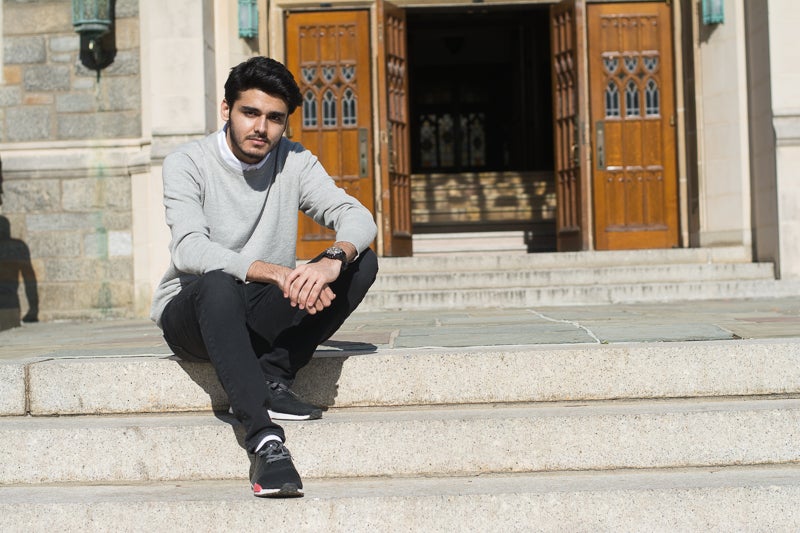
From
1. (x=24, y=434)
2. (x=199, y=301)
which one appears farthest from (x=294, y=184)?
(x=24, y=434)

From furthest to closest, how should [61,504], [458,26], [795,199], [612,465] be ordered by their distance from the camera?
[458,26], [795,199], [612,465], [61,504]

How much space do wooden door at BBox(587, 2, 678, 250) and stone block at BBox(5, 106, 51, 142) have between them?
5130 mm

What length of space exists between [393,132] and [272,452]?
279 inches

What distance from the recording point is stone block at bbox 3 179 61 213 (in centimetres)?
846

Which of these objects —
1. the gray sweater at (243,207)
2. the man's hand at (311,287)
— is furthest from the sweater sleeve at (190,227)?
the man's hand at (311,287)

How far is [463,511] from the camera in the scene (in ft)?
9.86

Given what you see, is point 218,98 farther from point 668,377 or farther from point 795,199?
point 668,377

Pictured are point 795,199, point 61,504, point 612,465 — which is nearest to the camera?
point 61,504

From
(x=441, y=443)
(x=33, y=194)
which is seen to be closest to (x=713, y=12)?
(x=33, y=194)

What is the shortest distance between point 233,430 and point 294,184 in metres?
0.97

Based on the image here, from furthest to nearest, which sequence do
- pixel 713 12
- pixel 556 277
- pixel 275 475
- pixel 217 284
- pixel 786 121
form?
pixel 713 12 < pixel 786 121 < pixel 556 277 < pixel 217 284 < pixel 275 475

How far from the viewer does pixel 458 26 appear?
16859mm

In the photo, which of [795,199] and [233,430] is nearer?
[233,430]

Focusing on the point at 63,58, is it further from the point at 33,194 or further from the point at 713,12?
the point at 713,12
